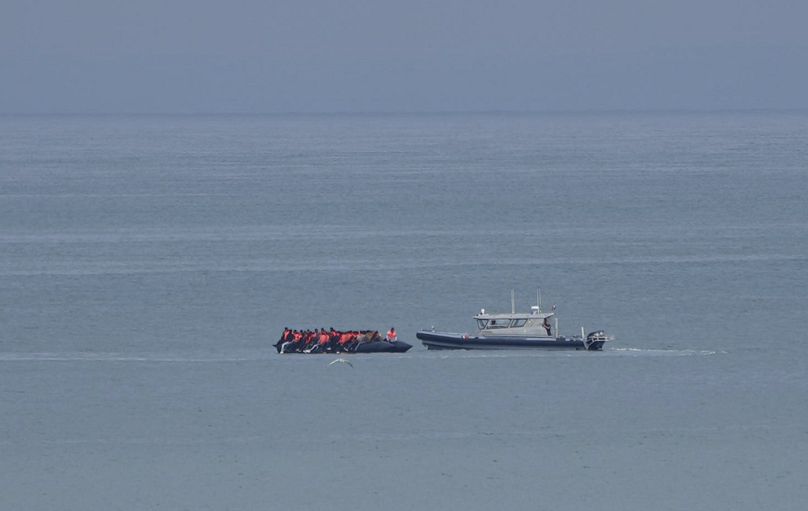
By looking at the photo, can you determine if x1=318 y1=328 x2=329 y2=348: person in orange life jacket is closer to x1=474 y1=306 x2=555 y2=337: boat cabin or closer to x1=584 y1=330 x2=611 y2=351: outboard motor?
x1=474 y1=306 x2=555 y2=337: boat cabin

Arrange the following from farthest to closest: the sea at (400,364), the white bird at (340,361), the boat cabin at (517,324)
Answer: the boat cabin at (517,324) < the white bird at (340,361) < the sea at (400,364)

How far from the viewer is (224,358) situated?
162ft

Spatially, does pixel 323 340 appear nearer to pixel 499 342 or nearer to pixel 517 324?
pixel 499 342

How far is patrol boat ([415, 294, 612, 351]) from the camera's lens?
4991 cm

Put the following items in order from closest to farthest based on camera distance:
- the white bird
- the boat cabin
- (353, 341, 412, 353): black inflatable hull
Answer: the white bird, (353, 341, 412, 353): black inflatable hull, the boat cabin

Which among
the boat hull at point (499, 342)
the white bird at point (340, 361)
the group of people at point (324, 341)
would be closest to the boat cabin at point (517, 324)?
the boat hull at point (499, 342)

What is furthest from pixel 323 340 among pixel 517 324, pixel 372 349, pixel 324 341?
pixel 517 324

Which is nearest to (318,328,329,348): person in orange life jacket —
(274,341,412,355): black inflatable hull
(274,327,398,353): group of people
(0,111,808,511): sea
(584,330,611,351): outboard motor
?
(274,327,398,353): group of people

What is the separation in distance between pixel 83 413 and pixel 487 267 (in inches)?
1290

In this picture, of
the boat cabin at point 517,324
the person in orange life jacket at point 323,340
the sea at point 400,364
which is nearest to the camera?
the sea at point 400,364

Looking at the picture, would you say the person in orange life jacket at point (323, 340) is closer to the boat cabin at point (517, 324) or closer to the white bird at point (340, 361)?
the white bird at point (340, 361)

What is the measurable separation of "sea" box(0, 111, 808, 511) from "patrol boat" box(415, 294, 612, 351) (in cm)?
42

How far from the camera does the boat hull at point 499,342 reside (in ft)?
164

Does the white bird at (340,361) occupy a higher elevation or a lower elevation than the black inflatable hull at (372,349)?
lower
